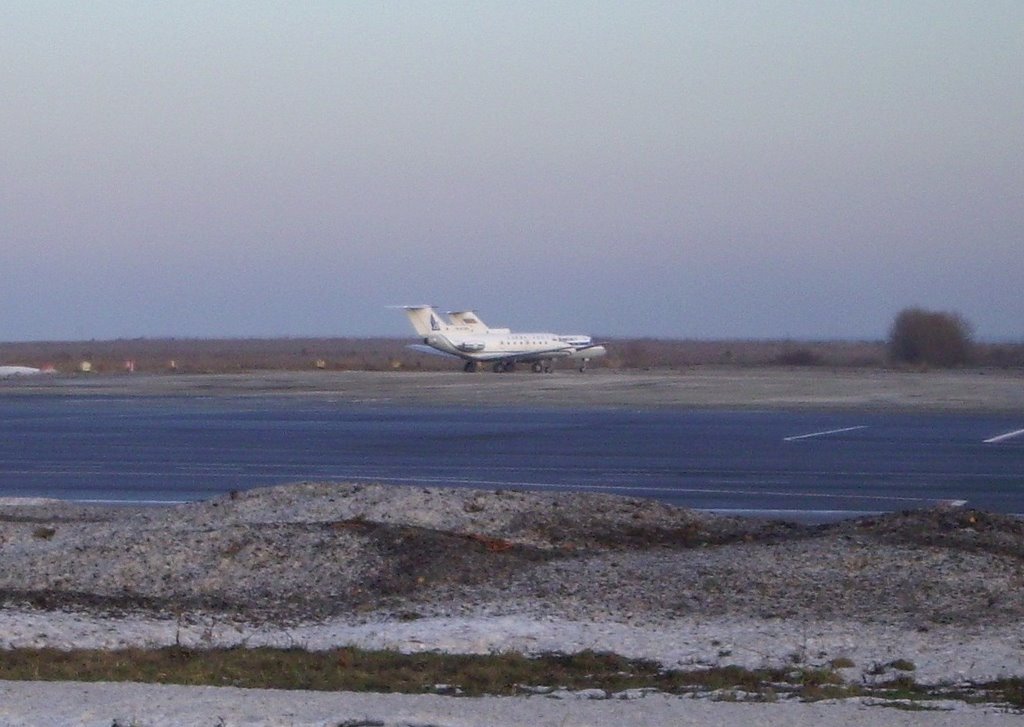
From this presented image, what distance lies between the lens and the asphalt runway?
66.5ft

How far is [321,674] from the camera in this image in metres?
7.93

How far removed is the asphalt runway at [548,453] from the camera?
2027cm

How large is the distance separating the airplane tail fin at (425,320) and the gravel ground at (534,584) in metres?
64.8

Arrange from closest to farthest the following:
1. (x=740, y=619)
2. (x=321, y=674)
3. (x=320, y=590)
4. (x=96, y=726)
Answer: (x=96, y=726)
(x=321, y=674)
(x=740, y=619)
(x=320, y=590)

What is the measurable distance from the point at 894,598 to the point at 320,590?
4.36 m

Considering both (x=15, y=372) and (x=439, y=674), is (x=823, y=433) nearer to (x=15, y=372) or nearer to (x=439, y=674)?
(x=439, y=674)

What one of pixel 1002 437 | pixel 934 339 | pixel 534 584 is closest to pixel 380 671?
pixel 534 584

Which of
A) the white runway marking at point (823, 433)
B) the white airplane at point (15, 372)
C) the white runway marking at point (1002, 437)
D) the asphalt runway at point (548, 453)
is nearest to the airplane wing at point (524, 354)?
the white airplane at point (15, 372)

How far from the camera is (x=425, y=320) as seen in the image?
79.9 meters

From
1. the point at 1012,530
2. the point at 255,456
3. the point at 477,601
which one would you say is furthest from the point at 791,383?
the point at 477,601

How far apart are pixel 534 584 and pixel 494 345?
216ft

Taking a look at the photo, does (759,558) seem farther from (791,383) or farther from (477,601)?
(791,383)

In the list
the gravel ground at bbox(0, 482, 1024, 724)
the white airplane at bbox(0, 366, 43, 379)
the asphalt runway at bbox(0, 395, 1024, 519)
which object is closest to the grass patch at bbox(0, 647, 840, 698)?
the gravel ground at bbox(0, 482, 1024, 724)

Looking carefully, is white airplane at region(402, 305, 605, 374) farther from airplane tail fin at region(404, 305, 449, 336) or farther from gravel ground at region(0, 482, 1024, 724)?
gravel ground at region(0, 482, 1024, 724)
